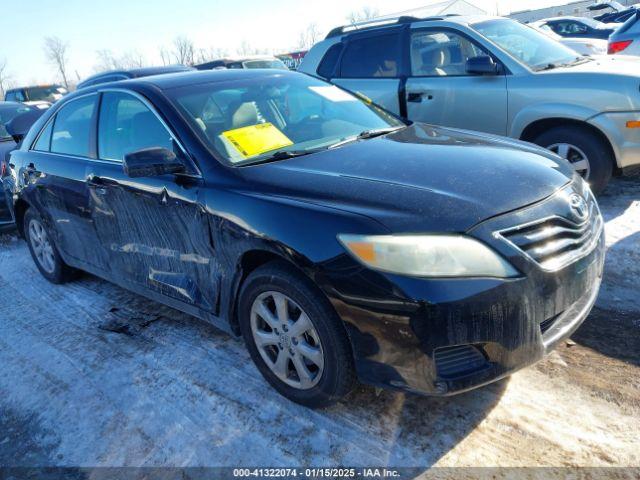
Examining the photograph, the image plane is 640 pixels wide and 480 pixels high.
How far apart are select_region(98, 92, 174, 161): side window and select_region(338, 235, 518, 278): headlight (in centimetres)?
150

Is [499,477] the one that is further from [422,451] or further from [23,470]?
[23,470]

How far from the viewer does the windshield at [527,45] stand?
5.18 metres

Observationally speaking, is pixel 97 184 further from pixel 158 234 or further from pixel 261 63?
pixel 261 63

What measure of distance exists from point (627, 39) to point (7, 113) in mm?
9794

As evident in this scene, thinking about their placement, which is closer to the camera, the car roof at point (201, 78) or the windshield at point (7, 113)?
the car roof at point (201, 78)

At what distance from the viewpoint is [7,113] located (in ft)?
26.1

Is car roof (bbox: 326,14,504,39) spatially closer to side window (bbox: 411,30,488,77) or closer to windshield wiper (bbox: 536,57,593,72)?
side window (bbox: 411,30,488,77)

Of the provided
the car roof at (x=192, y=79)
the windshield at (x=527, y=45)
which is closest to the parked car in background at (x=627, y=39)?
the windshield at (x=527, y=45)

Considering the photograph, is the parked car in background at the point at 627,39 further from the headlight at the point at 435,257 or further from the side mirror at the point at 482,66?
the headlight at the point at 435,257

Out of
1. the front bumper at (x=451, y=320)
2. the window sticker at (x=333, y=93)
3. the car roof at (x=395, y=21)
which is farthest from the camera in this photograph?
the car roof at (x=395, y=21)

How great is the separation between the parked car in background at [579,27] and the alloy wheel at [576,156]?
52.3ft

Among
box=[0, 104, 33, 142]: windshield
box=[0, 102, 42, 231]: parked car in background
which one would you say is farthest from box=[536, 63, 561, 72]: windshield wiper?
box=[0, 104, 33, 142]: windshield

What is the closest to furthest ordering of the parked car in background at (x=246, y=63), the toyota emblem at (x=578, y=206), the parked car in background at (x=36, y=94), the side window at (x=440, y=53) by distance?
the toyota emblem at (x=578, y=206) < the side window at (x=440, y=53) < the parked car in background at (x=246, y=63) < the parked car in background at (x=36, y=94)

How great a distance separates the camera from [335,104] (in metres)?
3.60
